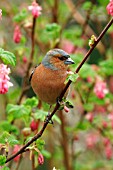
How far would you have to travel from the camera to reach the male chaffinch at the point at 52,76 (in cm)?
196

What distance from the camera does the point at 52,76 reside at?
2004 millimetres

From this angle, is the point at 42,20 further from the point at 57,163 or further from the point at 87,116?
the point at 57,163

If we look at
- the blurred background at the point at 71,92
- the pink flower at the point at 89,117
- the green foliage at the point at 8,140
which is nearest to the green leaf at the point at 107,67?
the blurred background at the point at 71,92

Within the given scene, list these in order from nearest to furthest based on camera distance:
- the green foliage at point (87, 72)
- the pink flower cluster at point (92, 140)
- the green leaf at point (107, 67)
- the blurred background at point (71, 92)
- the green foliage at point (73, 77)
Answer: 1. the green foliage at point (73, 77)
2. the blurred background at point (71, 92)
3. the green foliage at point (87, 72)
4. the green leaf at point (107, 67)
5. the pink flower cluster at point (92, 140)

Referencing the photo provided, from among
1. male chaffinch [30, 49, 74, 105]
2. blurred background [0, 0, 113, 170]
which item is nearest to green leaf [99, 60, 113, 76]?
blurred background [0, 0, 113, 170]

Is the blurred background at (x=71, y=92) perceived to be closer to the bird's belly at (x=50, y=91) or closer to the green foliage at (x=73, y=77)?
the bird's belly at (x=50, y=91)

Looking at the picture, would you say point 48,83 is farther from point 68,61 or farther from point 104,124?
point 104,124

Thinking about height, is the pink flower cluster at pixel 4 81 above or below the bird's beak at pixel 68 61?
below

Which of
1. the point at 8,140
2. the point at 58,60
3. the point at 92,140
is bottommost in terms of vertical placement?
the point at 8,140

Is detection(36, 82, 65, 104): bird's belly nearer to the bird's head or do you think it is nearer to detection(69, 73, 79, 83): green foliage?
the bird's head

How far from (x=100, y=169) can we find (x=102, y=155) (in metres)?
0.21

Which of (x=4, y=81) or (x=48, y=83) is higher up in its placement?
(x=48, y=83)

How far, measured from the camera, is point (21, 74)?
13.0ft

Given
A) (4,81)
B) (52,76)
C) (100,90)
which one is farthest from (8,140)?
(100,90)
